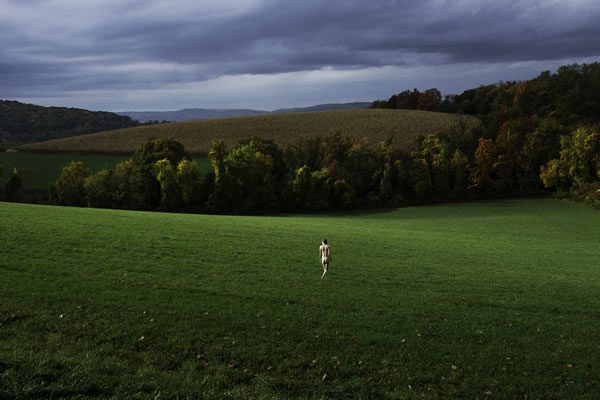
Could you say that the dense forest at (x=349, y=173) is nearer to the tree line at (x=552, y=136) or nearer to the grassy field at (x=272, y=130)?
the tree line at (x=552, y=136)

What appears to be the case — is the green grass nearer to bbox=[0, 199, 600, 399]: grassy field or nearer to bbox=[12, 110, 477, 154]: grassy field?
bbox=[12, 110, 477, 154]: grassy field

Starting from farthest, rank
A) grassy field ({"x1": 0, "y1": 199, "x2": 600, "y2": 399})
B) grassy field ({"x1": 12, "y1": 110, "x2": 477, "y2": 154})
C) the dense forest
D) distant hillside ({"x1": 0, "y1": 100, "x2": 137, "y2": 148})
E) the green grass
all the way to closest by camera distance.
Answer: distant hillside ({"x1": 0, "y1": 100, "x2": 137, "y2": 148}), grassy field ({"x1": 12, "y1": 110, "x2": 477, "y2": 154}), the green grass, the dense forest, grassy field ({"x1": 0, "y1": 199, "x2": 600, "y2": 399})

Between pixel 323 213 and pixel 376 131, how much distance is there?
1714 inches

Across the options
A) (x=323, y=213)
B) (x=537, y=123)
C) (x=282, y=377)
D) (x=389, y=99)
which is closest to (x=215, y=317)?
(x=282, y=377)

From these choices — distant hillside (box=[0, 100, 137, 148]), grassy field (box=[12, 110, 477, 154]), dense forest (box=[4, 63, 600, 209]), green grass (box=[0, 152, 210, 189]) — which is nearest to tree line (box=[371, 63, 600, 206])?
dense forest (box=[4, 63, 600, 209])

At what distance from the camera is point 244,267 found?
2089 cm

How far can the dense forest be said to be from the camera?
6956 centimetres

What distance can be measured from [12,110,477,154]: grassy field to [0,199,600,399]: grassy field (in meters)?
75.5

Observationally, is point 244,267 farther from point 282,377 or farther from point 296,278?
point 282,377

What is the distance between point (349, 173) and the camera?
74375mm

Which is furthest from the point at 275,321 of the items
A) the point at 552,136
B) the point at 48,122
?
the point at 48,122

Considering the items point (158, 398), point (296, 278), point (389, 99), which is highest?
point (389, 99)

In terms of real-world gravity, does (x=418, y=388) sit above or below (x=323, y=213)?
above

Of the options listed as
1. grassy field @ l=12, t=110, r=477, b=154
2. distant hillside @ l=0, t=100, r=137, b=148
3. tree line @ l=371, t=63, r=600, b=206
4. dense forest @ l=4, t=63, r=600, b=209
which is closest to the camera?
dense forest @ l=4, t=63, r=600, b=209
